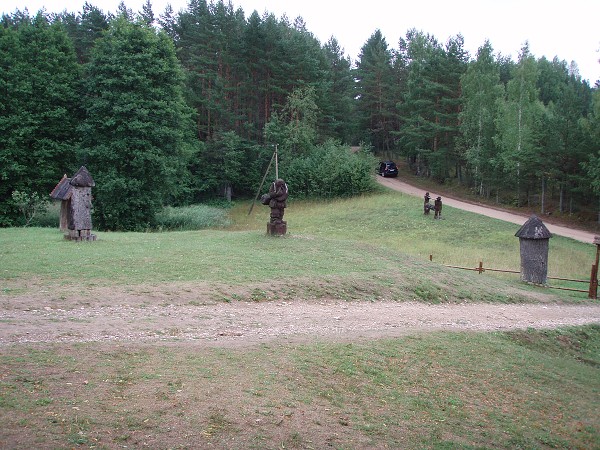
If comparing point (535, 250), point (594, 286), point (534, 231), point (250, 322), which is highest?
point (534, 231)

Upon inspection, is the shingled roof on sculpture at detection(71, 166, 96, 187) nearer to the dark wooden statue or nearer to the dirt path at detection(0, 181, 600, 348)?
the dark wooden statue

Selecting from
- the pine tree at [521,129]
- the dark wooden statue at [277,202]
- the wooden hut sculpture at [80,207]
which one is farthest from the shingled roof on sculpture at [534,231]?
the pine tree at [521,129]

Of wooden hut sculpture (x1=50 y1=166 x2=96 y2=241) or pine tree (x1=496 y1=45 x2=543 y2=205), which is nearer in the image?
wooden hut sculpture (x1=50 y1=166 x2=96 y2=241)

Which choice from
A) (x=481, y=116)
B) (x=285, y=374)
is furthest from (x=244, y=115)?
(x=285, y=374)

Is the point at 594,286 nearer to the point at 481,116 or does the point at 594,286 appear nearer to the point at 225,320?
the point at 225,320

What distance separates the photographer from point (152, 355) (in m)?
9.61

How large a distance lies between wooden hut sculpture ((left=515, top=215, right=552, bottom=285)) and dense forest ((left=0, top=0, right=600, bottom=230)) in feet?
50.6

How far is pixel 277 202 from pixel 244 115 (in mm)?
35903

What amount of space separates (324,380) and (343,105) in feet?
204

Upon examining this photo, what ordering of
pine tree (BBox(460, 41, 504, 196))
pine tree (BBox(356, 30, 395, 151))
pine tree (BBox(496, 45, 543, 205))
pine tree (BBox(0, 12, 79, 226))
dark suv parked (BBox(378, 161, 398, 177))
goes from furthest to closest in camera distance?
pine tree (BBox(356, 30, 395, 151)), dark suv parked (BBox(378, 161, 398, 177)), pine tree (BBox(460, 41, 504, 196)), pine tree (BBox(496, 45, 543, 205)), pine tree (BBox(0, 12, 79, 226))

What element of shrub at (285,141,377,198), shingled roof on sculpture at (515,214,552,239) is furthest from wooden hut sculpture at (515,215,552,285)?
shrub at (285,141,377,198)

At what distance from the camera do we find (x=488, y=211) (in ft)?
143

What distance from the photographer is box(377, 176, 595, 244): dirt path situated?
3547 centimetres

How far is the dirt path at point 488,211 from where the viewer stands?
35469 millimetres
